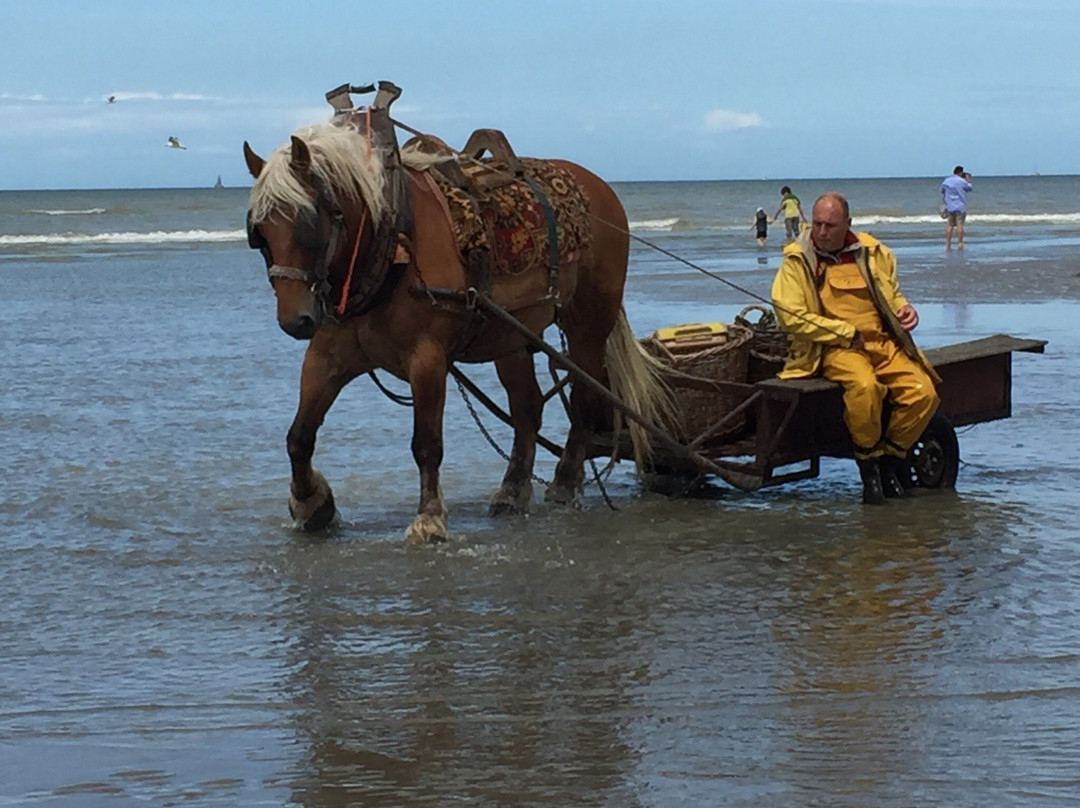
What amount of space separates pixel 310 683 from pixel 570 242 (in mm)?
2971

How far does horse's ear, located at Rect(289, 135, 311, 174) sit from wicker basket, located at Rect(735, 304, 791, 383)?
2.53 metres

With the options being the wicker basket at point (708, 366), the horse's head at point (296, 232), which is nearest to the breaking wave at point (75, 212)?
the wicker basket at point (708, 366)

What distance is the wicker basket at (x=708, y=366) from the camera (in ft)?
25.3

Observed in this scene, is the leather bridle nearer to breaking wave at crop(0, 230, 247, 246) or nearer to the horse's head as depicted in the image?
the horse's head

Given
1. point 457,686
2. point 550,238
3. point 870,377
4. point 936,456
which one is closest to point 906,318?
point 870,377

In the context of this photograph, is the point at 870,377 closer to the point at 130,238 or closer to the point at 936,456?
the point at 936,456

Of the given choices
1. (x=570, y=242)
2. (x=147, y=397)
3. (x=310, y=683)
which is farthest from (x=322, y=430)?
(x=310, y=683)

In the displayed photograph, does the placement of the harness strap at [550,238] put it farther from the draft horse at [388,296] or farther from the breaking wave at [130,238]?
the breaking wave at [130,238]

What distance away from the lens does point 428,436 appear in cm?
660

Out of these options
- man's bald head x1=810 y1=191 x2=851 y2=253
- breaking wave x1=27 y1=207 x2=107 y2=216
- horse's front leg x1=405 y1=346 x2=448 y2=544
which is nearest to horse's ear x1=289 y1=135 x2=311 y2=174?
horse's front leg x1=405 y1=346 x2=448 y2=544

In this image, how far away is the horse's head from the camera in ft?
19.7

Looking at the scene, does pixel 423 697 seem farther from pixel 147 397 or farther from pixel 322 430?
pixel 147 397

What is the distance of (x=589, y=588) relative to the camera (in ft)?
19.5

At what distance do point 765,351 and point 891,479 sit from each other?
0.96 metres
